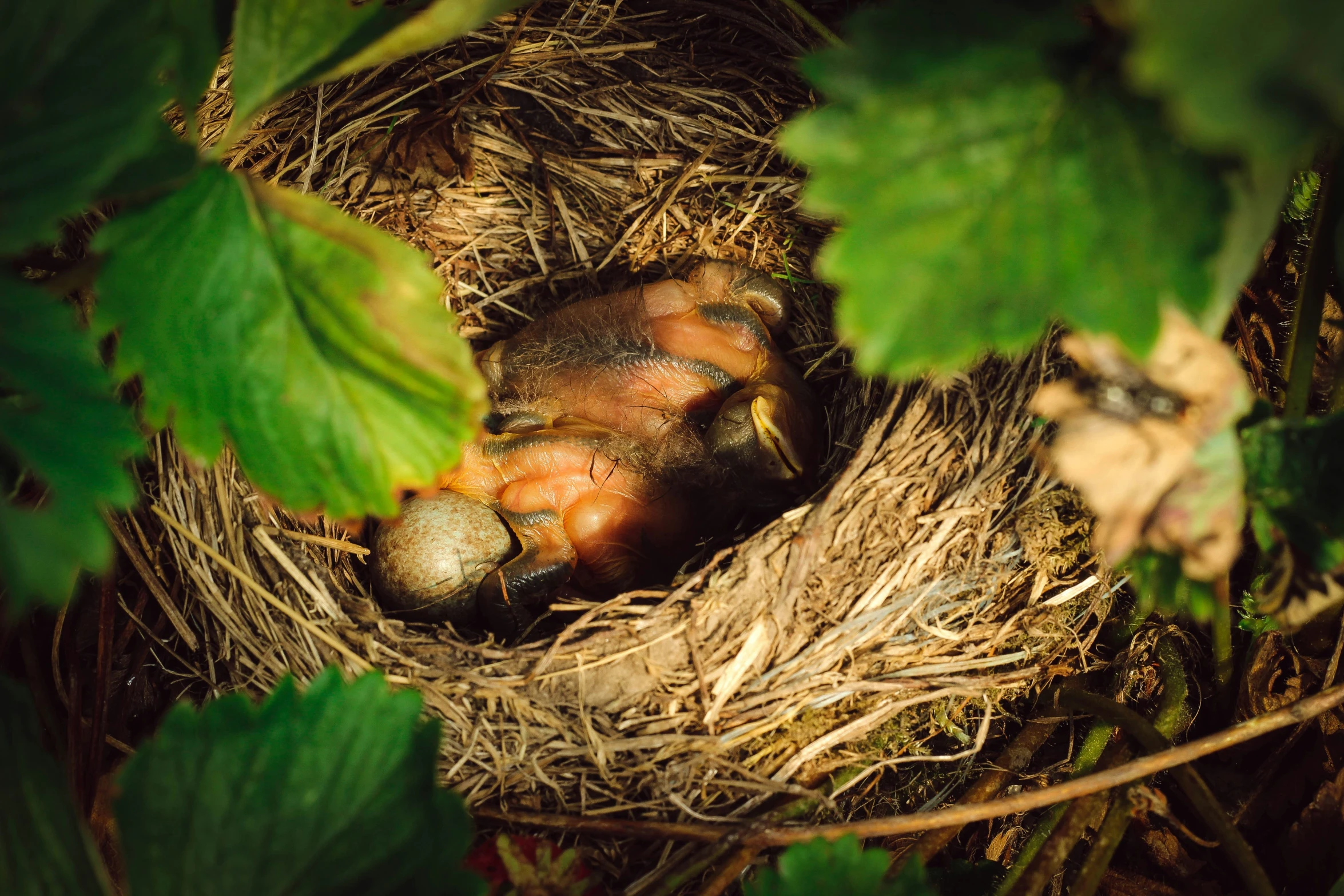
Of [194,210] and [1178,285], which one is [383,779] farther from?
[1178,285]

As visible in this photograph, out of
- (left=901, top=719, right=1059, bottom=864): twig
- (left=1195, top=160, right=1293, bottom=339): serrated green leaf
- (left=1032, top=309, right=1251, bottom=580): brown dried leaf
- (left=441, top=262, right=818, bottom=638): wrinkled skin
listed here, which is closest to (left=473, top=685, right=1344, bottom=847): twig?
(left=901, top=719, right=1059, bottom=864): twig

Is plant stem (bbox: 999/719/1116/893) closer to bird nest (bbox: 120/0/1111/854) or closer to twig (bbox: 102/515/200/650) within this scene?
bird nest (bbox: 120/0/1111/854)

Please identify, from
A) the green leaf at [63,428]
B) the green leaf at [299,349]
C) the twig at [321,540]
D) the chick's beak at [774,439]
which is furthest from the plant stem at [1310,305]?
the twig at [321,540]

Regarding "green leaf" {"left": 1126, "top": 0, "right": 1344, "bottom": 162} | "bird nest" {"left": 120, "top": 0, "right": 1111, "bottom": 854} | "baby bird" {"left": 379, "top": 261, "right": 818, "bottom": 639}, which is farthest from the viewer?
"baby bird" {"left": 379, "top": 261, "right": 818, "bottom": 639}

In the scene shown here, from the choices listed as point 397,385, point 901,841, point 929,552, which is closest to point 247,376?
point 397,385

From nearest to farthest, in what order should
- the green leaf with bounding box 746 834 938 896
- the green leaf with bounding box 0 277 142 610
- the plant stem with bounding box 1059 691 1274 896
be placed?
1. the green leaf with bounding box 0 277 142 610
2. the green leaf with bounding box 746 834 938 896
3. the plant stem with bounding box 1059 691 1274 896

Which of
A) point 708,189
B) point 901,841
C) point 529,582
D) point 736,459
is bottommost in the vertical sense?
point 901,841

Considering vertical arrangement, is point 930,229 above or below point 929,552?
above

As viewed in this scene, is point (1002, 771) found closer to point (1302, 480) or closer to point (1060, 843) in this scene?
point (1060, 843)
